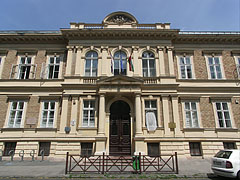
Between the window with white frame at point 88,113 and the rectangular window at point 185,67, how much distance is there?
28.5 ft

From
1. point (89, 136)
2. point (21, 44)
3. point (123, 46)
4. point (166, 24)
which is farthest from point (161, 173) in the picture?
point (21, 44)

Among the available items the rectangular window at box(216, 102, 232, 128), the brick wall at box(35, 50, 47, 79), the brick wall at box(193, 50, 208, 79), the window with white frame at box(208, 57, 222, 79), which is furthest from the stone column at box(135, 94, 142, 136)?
the brick wall at box(35, 50, 47, 79)

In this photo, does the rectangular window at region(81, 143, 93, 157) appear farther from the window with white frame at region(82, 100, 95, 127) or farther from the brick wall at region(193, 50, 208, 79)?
the brick wall at region(193, 50, 208, 79)

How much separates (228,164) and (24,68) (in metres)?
17.0

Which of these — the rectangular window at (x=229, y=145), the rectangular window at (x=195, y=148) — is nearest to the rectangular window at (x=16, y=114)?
the rectangular window at (x=195, y=148)

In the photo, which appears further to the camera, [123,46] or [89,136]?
[123,46]

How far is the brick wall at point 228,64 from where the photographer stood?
15.1m

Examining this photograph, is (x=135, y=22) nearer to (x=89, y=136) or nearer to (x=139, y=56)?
(x=139, y=56)

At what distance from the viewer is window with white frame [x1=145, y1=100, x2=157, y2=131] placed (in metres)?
13.1

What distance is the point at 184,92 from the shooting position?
14.4 metres

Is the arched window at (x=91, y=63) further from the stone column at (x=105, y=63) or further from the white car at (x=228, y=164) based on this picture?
the white car at (x=228, y=164)

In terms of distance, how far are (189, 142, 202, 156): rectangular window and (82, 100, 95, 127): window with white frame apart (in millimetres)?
8184

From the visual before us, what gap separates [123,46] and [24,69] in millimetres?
9633

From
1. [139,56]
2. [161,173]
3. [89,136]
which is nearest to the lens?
[161,173]
